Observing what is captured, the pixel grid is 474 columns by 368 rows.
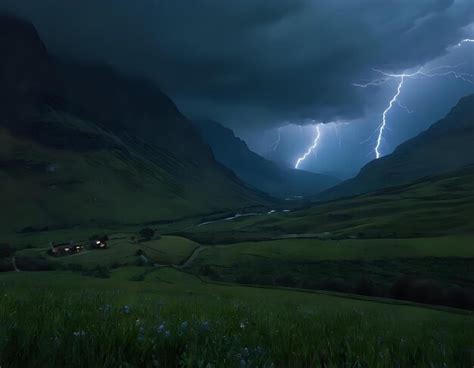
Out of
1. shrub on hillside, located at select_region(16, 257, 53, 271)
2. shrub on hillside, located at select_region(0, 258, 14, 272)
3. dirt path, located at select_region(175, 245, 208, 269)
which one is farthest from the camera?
dirt path, located at select_region(175, 245, 208, 269)

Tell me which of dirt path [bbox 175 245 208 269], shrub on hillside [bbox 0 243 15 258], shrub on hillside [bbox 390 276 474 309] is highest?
shrub on hillside [bbox 390 276 474 309]

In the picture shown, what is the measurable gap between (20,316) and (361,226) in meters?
176

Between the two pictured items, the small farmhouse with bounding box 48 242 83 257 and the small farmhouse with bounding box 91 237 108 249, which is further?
the small farmhouse with bounding box 91 237 108 249

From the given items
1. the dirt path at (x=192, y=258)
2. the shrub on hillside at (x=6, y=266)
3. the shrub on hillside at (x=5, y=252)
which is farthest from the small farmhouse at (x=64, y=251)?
the dirt path at (x=192, y=258)

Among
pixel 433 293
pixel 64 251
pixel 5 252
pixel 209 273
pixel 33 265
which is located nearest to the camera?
pixel 433 293

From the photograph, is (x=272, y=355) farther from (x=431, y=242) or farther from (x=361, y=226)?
(x=361, y=226)

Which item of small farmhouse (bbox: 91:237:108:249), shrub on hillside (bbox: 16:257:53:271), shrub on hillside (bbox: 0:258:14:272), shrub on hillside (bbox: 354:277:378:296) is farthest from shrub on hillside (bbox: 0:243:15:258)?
shrub on hillside (bbox: 354:277:378:296)

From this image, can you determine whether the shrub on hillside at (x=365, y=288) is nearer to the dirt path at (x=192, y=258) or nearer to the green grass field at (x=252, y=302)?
the green grass field at (x=252, y=302)

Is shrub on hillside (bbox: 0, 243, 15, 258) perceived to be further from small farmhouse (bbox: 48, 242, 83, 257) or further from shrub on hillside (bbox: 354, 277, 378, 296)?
shrub on hillside (bbox: 354, 277, 378, 296)

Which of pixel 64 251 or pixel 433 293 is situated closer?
pixel 433 293

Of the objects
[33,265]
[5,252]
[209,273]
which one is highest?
[5,252]

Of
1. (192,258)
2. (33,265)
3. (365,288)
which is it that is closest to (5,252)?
(33,265)

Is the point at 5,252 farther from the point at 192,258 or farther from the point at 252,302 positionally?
the point at 252,302

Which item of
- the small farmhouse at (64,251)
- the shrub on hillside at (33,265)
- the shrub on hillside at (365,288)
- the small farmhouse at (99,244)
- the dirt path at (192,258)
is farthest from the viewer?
the small farmhouse at (99,244)
